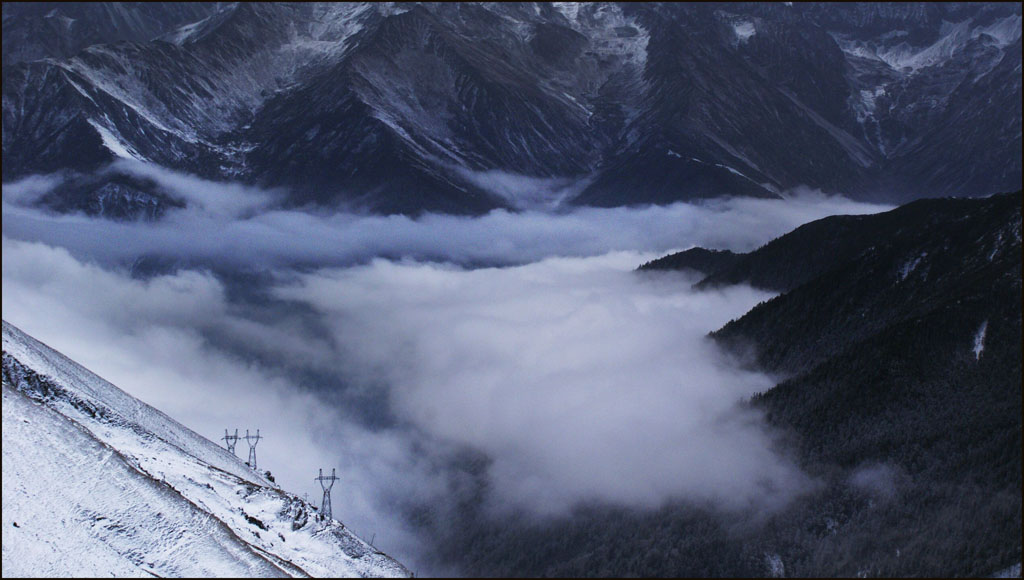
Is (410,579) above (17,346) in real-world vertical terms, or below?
below

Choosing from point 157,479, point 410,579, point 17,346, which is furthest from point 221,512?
point 17,346

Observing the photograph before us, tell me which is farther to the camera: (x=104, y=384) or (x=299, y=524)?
(x=104, y=384)

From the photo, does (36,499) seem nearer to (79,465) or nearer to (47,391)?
(79,465)

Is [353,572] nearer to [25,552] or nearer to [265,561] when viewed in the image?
[265,561]

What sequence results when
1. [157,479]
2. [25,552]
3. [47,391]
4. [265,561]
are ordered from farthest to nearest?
[47,391]
[157,479]
[265,561]
[25,552]

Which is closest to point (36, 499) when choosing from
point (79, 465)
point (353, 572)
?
point (79, 465)

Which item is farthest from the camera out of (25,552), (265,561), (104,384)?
(104,384)

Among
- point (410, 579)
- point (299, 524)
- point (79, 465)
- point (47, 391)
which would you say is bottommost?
point (410, 579)
